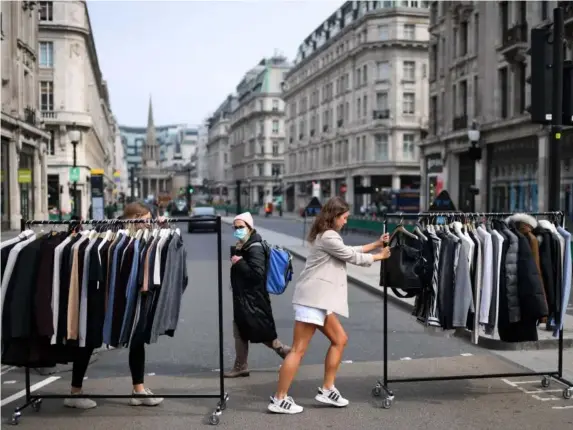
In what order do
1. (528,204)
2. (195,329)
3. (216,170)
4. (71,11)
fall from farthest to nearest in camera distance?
(216,170), (71,11), (528,204), (195,329)

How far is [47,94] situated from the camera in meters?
58.8

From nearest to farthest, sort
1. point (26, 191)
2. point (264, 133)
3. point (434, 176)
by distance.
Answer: point (26, 191) → point (434, 176) → point (264, 133)

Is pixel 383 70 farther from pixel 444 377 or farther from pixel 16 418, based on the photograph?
pixel 16 418

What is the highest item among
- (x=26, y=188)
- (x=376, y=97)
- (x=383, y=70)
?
(x=383, y=70)

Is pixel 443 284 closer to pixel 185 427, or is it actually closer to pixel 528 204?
pixel 185 427

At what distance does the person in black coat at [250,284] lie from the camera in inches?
284

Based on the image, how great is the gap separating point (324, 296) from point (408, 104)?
2356 inches

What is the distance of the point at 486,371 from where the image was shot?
25.7ft

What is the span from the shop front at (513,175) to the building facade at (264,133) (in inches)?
2995

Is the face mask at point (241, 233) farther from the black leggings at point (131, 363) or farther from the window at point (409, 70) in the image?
the window at point (409, 70)

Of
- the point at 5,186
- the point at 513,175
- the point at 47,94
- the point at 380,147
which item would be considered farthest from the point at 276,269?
the point at 380,147

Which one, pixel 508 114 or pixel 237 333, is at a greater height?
pixel 508 114

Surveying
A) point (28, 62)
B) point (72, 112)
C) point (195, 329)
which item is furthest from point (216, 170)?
point (195, 329)

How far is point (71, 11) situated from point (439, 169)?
35162 mm
